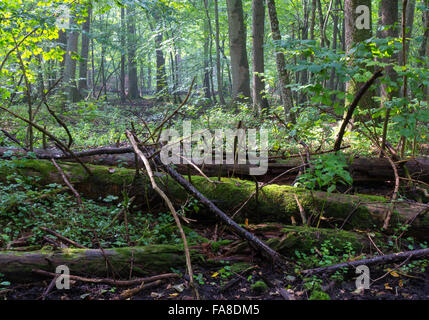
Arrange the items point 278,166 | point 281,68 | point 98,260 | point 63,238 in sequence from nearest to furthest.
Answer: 1. point 98,260
2. point 63,238
3. point 278,166
4. point 281,68

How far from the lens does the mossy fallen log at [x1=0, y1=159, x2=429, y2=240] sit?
163 inches

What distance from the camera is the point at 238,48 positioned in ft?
41.5

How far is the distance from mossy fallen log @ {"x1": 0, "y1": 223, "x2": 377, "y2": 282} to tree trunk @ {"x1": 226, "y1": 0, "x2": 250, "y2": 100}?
30.4ft

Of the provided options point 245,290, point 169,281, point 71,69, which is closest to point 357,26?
point 245,290

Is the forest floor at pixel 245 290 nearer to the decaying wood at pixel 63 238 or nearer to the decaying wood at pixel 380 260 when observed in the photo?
the decaying wood at pixel 380 260

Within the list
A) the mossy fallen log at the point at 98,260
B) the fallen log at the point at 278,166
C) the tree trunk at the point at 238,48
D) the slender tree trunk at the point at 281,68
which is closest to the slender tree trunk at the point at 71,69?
the tree trunk at the point at 238,48

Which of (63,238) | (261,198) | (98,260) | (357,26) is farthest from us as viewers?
(357,26)

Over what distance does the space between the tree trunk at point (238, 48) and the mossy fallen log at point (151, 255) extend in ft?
30.4

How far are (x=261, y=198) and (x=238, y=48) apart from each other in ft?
31.6

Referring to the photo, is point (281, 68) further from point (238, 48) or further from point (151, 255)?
point (151, 255)

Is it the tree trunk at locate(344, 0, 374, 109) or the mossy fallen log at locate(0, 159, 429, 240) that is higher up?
the tree trunk at locate(344, 0, 374, 109)

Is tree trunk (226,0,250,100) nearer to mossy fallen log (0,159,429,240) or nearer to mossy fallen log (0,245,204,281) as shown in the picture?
mossy fallen log (0,159,429,240)

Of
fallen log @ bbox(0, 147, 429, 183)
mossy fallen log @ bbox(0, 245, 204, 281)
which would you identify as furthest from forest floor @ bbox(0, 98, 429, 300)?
fallen log @ bbox(0, 147, 429, 183)
